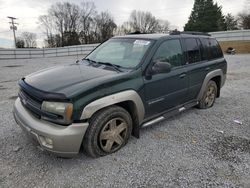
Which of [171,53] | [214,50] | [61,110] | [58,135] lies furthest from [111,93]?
[214,50]

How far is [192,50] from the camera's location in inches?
167

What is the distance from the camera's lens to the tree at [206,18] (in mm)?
43188

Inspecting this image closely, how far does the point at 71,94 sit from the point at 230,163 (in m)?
2.34

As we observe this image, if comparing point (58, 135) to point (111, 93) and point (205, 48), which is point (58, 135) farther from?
point (205, 48)

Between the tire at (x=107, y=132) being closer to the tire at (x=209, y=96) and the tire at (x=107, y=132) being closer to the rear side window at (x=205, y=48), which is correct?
the tire at (x=209, y=96)

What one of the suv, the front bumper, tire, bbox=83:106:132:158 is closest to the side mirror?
the suv

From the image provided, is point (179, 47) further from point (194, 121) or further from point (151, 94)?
point (194, 121)

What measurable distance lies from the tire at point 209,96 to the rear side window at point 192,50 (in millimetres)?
829

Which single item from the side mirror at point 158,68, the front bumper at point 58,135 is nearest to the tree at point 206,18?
the side mirror at point 158,68

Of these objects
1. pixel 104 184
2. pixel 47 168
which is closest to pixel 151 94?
pixel 104 184

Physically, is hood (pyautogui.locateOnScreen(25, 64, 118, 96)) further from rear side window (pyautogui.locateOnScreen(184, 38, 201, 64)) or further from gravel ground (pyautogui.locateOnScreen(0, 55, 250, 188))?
rear side window (pyautogui.locateOnScreen(184, 38, 201, 64))

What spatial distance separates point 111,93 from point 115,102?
141 millimetres

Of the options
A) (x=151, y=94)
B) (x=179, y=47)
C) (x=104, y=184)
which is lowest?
(x=104, y=184)

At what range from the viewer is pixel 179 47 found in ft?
12.9
